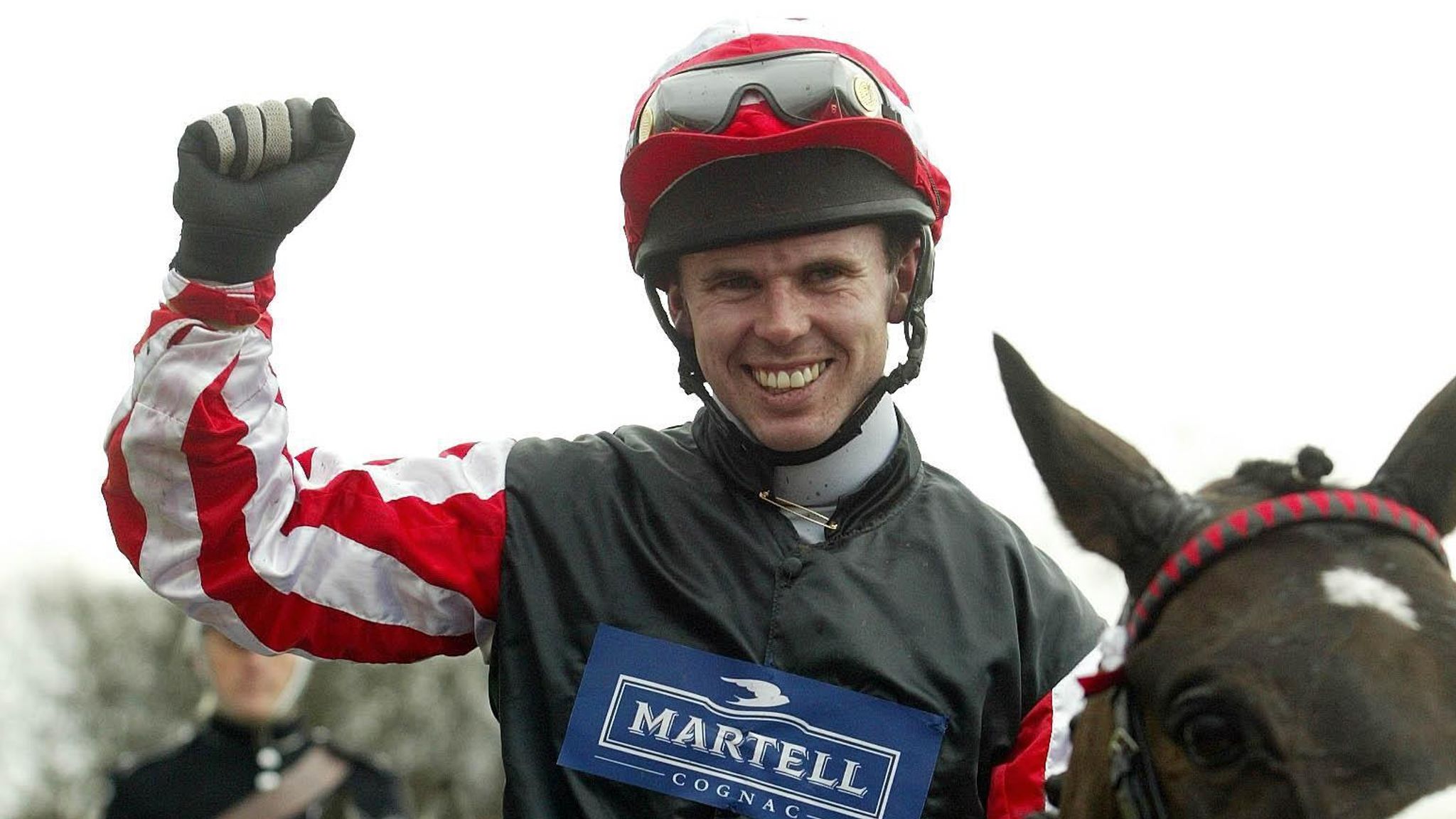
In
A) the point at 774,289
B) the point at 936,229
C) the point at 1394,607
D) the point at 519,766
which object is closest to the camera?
the point at 1394,607

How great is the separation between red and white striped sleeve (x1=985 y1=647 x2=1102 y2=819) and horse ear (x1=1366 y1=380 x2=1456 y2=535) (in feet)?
3.05

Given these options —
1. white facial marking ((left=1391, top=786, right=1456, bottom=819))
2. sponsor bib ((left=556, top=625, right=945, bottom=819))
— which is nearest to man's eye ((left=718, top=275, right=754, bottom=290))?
sponsor bib ((left=556, top=625, right=945, bottom=819))

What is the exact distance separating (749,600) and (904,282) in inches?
32.0

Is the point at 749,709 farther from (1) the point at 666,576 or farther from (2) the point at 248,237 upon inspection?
(2) the point at 248,237

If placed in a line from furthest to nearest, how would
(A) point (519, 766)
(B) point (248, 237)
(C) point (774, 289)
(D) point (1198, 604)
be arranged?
(C) point (774, 289) < (A) point (519, 766) < (B) point (248, 237) < (D) point (1198, 604)

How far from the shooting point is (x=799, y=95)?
3.13m

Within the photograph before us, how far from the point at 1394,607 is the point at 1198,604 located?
230 millimetres

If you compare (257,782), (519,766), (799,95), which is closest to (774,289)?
(799,95)

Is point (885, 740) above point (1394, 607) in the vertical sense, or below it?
below

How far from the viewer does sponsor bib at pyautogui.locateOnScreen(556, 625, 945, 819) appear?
290 centimetres

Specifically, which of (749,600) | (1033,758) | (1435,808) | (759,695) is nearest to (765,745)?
(759,695)

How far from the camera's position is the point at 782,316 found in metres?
3.08

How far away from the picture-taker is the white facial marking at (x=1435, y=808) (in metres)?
1.62

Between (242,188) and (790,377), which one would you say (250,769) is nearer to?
(790,377)
